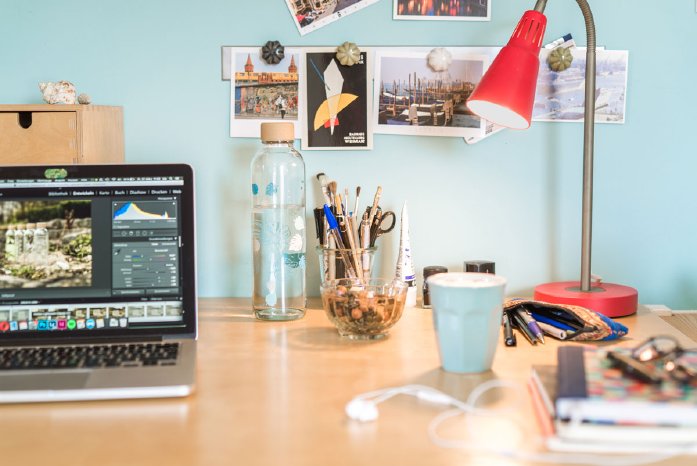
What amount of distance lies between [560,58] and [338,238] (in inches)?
20.1

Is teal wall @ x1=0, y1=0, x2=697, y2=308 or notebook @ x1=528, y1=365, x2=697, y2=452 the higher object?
teal wall @ x1=0, y1=0, x2=697, y2=308

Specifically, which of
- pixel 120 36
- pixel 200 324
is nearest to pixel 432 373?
pixel 200 324

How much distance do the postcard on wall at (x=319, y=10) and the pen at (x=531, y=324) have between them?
0.60 m

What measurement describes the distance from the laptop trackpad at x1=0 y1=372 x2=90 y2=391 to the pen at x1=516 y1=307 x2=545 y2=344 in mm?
601

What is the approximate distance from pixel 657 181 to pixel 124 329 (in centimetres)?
97

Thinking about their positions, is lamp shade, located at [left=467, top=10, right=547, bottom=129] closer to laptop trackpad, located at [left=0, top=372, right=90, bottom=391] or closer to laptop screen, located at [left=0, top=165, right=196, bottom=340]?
laptop screen, located at [left=0, top=165, right=196, bottom=340]

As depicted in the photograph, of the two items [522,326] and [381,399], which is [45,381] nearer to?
[381,399]

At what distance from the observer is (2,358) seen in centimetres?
99

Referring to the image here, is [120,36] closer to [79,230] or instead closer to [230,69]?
[230,69]

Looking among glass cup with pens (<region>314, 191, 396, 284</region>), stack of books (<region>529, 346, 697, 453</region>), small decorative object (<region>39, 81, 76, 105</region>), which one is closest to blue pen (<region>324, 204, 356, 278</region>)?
glass cup with pens (<region>314, 191, 396, 284</region>)

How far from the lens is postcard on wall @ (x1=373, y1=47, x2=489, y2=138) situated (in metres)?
1.41

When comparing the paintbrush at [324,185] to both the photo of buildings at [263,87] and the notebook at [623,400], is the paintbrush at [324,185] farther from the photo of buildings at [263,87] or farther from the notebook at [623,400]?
the notebook at [623,400]

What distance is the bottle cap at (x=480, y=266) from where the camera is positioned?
1.36 metres

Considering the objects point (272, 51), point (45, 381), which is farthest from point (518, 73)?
point (45, 381)
